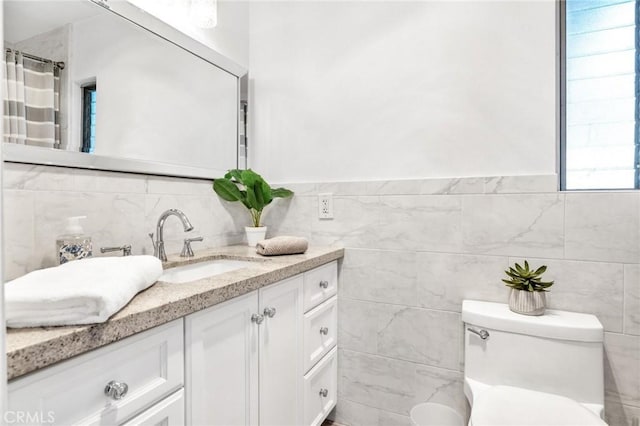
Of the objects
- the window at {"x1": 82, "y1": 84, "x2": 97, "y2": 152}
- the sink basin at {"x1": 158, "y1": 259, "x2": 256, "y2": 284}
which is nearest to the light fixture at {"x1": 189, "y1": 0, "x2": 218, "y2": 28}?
the window at {"x1": 82, "y1": 84, "x2": 97, "y2": 152}

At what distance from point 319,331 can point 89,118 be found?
1.20 m

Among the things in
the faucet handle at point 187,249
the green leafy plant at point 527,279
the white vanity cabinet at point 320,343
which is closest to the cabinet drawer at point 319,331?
the white vanity cabinet at point 320,343

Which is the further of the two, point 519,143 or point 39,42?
point 519,143

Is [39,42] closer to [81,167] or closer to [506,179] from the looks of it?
[81,167]

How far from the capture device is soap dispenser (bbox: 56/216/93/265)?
1.00 meters

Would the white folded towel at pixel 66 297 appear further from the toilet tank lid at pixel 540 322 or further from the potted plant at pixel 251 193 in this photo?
the toilet tank lid at pixel 540 322

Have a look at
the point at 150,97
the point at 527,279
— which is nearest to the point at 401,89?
the point at 527,279

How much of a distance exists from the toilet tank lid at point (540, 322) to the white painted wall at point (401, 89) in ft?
1.78

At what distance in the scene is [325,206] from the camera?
1.75 meters

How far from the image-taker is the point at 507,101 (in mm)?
1395

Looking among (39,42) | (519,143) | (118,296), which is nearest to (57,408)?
(118,296)

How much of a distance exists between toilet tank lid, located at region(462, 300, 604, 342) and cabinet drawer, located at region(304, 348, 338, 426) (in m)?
0.65

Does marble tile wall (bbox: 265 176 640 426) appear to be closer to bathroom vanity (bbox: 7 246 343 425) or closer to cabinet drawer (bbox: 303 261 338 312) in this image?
cabinet drawer (bbox: 303 261 338 312)

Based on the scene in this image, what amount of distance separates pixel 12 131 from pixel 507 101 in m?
1.68
